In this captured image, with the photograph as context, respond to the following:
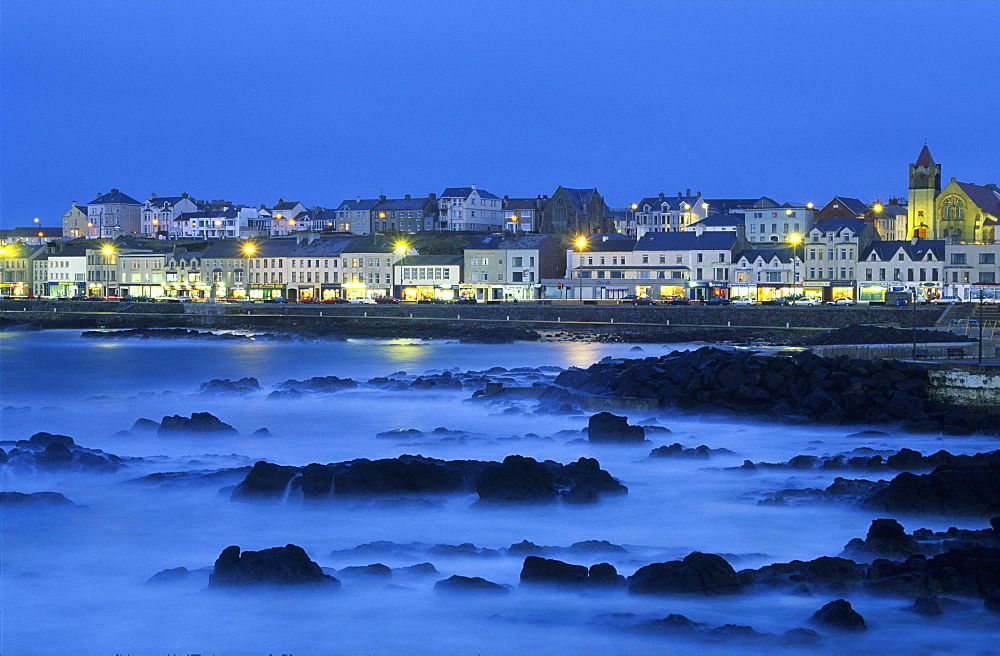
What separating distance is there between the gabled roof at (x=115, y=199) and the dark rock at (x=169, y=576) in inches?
5859

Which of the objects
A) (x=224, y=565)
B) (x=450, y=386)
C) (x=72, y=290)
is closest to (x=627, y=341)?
(x=450, y=386)

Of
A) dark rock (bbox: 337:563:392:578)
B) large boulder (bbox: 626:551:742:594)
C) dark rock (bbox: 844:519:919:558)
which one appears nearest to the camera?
large boulder (bbox: 626:551:742:594)

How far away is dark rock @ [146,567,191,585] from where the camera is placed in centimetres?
1451

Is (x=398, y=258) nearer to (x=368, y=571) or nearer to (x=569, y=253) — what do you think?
(x=569, y=253)

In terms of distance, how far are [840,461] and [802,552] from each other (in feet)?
20.8

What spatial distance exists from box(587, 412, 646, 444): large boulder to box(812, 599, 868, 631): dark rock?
12.4m

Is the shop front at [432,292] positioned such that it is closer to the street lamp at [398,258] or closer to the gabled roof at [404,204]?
the street lamp at [398,258]

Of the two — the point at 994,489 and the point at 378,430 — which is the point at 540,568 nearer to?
the point at 994,489

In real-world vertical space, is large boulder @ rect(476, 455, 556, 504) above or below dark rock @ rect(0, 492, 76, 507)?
above

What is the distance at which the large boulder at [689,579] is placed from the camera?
1345cm

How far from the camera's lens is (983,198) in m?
92.8

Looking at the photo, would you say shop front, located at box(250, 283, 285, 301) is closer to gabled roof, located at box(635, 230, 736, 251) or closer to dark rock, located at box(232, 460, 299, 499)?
gabled roof, located at box(635, 230, 736, 251)

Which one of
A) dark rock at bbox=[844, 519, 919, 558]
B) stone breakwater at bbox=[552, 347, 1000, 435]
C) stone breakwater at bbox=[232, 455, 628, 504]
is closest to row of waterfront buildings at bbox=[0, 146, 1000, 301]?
stone breakwater at bbox=[552, 347, 1000, 435]

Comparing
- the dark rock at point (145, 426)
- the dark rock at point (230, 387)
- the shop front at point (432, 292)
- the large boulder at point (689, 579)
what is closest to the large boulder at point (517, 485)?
the large boulder at point (689, 579)
